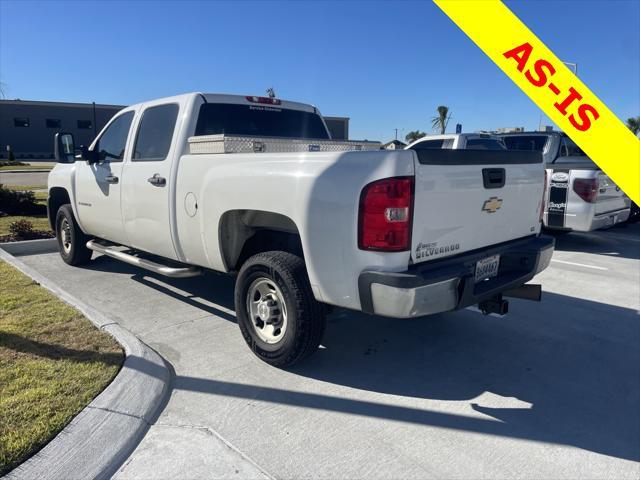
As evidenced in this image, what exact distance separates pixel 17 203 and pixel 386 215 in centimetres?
1066

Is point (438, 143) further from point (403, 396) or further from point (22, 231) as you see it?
point (403, 396)

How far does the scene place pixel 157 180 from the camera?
4570 millimetres

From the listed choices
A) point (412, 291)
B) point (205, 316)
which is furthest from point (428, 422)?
point (205, 316)

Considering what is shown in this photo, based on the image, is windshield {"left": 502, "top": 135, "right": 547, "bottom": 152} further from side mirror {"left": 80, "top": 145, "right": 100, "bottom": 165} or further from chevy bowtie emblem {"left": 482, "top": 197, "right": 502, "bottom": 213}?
side mirror {"left": 80, "top": 145, "right": 100, "bottom": 165}

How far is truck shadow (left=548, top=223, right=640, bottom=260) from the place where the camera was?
8.80m

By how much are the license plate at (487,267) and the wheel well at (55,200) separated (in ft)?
19.5

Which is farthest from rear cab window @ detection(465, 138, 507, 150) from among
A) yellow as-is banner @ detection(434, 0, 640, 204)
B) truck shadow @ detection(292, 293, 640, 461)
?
yellow as-is banner @ detection(434, 0, 640, 204)

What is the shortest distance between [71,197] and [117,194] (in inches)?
59.9

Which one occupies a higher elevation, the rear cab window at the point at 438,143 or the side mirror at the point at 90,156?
the rear cab window at the point at 438,143

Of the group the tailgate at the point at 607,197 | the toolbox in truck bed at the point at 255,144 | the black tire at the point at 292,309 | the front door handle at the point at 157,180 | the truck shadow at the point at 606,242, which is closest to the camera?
the black tire at the point at 292,309

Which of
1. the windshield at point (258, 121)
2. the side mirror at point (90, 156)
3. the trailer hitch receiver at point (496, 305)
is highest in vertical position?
the windshield at point (258, 121)

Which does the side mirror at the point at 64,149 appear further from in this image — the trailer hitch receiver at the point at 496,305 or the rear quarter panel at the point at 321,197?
the trailer hitch receiver at the point at 496,305

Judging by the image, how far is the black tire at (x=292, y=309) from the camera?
341 centimetres

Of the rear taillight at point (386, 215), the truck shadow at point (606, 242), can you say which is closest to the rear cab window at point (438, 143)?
the truck shadow at point (606, 242)
